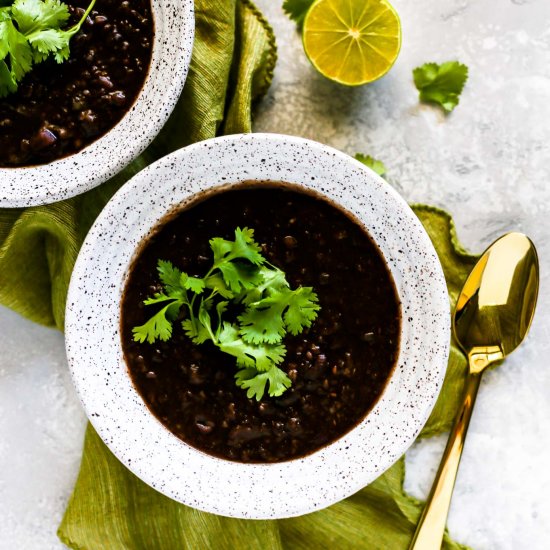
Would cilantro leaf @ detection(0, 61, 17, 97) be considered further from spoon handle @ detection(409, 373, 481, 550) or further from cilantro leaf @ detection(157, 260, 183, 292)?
spoon handle @ detection(409, 373, 481, 550)

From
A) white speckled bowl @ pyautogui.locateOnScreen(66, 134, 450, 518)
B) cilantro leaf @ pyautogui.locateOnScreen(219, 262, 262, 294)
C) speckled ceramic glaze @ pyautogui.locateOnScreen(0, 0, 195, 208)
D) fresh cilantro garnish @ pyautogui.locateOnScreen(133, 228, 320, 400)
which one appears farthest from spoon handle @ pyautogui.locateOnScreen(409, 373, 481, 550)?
speckled ceramic glaze @ pyautogui.locateOnScreen(0, 0, 195, 208)

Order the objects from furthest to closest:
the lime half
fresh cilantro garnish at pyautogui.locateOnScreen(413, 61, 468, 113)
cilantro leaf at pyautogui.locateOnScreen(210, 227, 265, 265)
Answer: fresh cilantro garnish at pyautogui.locateOnScreen(413, 61, 468, 113) → the lime half → cilantro leaf at pyautogui.locateOnScreen(210, 227, 265, 265)

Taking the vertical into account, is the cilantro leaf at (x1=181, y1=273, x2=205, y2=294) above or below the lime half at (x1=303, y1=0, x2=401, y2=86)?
below

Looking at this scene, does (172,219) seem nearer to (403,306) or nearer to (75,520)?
(403,306)

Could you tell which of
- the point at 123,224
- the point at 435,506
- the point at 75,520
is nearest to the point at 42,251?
the point at 123,224

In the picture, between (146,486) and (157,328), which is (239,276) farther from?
(146,486)

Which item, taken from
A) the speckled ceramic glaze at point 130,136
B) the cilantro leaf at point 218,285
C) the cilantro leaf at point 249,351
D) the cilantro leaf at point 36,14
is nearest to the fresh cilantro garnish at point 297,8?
the speckled ceramic glaze at point 130,136
